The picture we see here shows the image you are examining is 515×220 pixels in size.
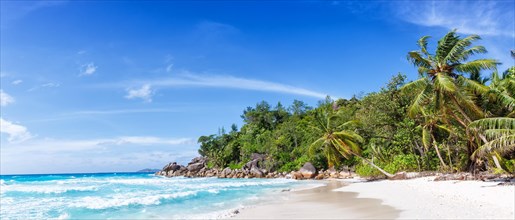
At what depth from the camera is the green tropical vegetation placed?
16.4 metres

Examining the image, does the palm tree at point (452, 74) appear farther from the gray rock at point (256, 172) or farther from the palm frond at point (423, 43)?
the gray rock at point (256, 172)

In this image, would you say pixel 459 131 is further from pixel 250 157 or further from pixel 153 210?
pixel 250 157

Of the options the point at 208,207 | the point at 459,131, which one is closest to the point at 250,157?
the point at 459,131

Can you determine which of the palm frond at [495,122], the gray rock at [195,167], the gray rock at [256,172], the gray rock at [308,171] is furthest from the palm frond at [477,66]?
the gray rock at [195,167]

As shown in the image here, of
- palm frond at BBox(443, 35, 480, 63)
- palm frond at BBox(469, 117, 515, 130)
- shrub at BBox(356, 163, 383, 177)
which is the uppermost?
palm frond at BBox(443, 35, 480, 63)

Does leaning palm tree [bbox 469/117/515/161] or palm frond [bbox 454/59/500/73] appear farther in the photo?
palm frond [bbox 454/59/500/73]

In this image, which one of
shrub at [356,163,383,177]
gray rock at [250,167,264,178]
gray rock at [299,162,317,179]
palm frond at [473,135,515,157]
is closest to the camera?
palm frond at [473,135,515,157]

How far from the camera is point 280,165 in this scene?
163ft

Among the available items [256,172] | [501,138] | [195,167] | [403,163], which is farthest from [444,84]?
[195,167]

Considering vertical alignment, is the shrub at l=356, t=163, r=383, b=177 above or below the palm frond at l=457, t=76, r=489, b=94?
below

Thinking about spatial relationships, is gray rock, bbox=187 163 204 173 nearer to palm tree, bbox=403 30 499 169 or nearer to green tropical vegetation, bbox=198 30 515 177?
green tropical vegetation, bbox=198 30 515 177

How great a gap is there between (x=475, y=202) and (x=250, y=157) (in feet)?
149

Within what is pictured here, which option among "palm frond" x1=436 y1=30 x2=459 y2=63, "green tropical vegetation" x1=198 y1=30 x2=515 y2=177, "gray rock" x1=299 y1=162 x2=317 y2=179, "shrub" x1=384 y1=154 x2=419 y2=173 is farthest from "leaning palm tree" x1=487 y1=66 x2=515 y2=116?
"gray rock" x1=299 y1=162 x2=317 y2=179

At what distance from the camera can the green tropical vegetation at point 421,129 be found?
16.4 m
